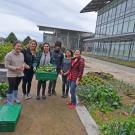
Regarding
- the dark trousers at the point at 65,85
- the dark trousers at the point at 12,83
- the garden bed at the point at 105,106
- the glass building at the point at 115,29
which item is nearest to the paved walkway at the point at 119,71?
the garden bed at the point at 105,106

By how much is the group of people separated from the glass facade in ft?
109

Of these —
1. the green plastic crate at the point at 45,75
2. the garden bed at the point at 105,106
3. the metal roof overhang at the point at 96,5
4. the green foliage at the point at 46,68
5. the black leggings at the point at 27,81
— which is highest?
the metal roof overhang at the point at 96,5

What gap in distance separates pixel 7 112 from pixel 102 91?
380cm

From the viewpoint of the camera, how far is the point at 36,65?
8297mm

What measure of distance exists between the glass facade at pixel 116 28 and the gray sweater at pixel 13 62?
35092mm

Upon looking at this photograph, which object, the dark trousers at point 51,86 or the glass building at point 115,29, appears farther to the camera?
the glass building at point 115,29

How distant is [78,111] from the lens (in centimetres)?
748

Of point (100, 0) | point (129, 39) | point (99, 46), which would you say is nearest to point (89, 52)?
point (99, 46)

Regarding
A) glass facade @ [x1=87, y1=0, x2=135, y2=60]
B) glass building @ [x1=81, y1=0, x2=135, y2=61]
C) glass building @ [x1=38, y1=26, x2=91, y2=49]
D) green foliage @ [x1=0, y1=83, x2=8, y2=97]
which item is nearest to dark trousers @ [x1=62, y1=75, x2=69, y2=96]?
green foliage @ [x1=0, y1=83, x2=8, y2=97]

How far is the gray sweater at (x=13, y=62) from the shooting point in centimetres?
731

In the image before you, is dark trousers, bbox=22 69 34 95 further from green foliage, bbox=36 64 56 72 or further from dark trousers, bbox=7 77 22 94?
dark trousers, bbox=7 77 22 94

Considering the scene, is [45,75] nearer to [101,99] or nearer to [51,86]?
[51,86]

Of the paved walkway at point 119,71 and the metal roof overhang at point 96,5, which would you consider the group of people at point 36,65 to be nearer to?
the paved walkway at point 119,71

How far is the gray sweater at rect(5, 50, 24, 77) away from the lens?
7310 mm
